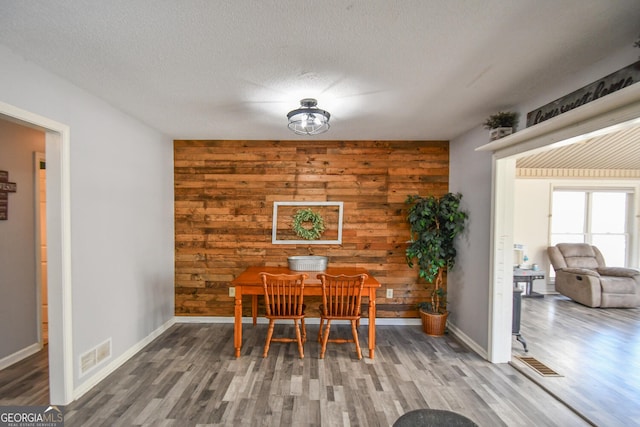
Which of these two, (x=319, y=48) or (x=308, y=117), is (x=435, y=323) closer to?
(x=308, y=117)

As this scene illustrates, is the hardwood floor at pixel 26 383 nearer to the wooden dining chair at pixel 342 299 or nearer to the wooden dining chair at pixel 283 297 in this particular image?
the wooden dining chair at pixel 283 297

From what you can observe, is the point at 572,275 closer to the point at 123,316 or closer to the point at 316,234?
the point at 316,234

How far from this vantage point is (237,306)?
288cm

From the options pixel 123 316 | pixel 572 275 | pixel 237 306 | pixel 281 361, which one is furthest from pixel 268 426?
pixel 572 275

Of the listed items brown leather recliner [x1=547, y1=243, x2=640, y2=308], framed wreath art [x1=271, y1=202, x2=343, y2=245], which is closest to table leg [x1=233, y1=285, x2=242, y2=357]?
framed wreath art [x1=271, y1=202, x2=343, y2=245]

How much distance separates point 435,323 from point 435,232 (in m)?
1.13

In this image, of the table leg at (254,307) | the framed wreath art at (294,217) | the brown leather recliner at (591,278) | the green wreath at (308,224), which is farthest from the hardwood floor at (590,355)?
the table leg at (254,307)

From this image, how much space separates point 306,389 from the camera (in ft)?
7.55

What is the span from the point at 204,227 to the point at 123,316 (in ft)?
4.42

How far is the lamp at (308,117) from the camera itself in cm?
222

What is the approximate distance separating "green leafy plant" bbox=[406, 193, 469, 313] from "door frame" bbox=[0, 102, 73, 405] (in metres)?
3.28

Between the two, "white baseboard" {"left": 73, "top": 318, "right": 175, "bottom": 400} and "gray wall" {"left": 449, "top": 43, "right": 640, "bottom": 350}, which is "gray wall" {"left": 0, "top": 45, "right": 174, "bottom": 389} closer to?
"white baseboard" {"left": 73, "top": 318, "right": 175, "bottom": 400}

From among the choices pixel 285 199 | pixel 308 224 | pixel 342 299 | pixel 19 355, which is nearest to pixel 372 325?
pixel 342 299

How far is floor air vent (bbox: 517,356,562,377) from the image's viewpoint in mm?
2527
